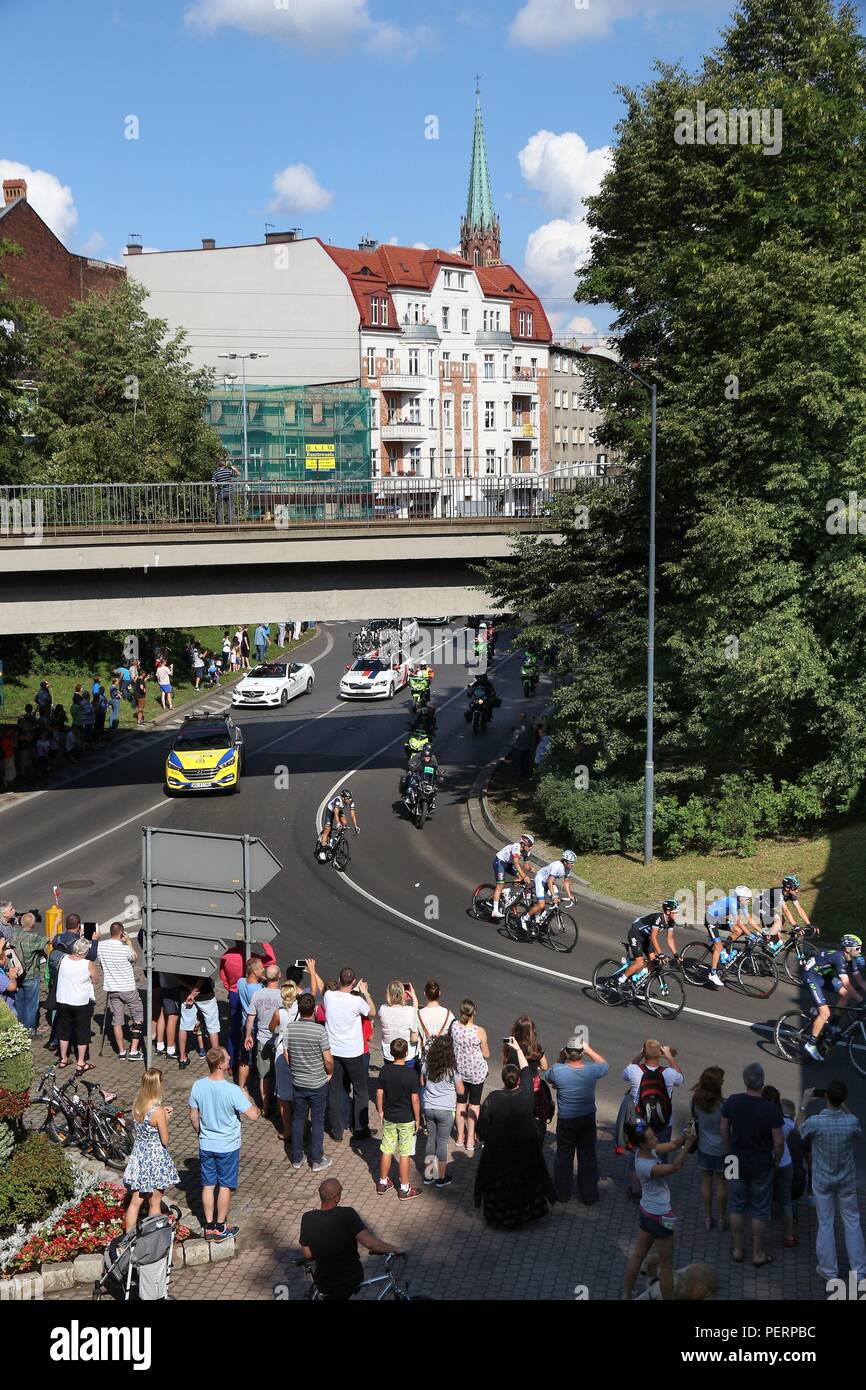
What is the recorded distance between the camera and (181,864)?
1187cm

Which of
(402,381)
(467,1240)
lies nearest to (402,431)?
(402,381)

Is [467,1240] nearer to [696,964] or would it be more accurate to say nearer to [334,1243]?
[334,1243]

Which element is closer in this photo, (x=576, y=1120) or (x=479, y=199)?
(x=576, y=1120)

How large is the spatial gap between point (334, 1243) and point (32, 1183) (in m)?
3.33

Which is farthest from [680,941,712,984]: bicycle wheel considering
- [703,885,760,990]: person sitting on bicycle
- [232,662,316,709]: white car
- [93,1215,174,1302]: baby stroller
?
[232,662,316,709]: white car

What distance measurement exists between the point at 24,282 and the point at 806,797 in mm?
57043

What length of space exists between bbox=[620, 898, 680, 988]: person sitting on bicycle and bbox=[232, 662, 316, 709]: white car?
27418 millimetres

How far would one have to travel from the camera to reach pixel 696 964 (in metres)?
18.8

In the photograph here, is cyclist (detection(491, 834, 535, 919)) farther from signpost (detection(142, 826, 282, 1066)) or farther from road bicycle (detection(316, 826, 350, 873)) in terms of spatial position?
signpost (detection(142, 826, 282, 1066))

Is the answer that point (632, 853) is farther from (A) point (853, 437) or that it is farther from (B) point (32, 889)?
(B) point (32, 889)

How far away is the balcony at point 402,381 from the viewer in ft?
282

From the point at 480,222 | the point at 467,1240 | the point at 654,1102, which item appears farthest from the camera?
the point at 480,222

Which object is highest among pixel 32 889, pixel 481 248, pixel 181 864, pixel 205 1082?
pixel 481 248
